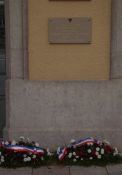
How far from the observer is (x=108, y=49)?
676 cm

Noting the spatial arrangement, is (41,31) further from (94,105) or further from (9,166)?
(9,166)

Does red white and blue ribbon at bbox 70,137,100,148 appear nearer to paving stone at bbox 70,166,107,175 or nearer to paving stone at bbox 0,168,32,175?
paving stone at bbox 70,166,107,175

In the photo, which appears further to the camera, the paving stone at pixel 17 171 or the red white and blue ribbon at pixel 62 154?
the red white and blue ribbon at pixel 62 154

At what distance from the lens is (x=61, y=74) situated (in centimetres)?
676

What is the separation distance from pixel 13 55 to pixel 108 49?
4.45ft

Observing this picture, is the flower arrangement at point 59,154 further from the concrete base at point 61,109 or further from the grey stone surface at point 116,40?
the grey stone surface at point 116,40

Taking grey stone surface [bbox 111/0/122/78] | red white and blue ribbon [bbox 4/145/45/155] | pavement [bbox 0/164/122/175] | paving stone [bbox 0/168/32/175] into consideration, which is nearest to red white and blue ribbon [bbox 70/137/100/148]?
pavement [bbox 0/164/122/175]

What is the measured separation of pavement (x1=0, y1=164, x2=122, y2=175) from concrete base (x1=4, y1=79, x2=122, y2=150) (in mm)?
567

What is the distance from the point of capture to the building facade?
6668 mm

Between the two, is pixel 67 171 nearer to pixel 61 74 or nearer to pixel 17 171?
pixel 17 171

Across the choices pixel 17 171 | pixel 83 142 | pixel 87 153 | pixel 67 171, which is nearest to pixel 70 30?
pixel 83 142

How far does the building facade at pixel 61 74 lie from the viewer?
6668 millimetres

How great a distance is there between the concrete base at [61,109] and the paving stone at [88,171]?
1.97 ft

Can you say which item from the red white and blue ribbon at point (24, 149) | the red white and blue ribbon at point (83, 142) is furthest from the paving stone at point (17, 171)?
the red white and blue ribbon at point (83, 142)
